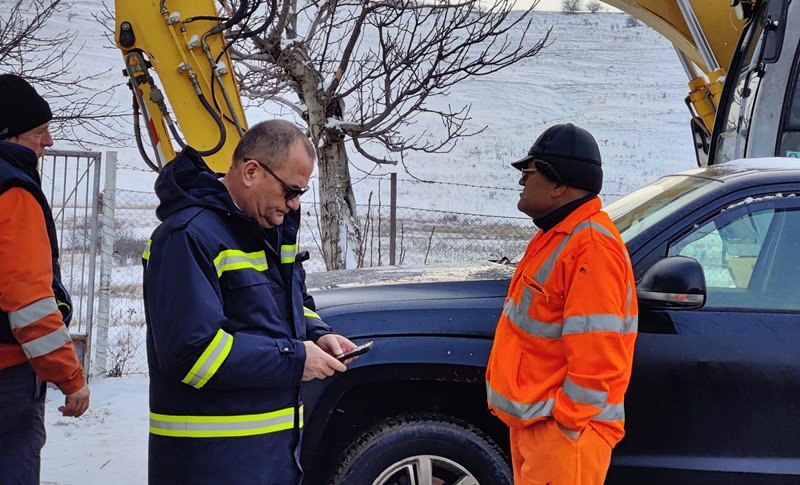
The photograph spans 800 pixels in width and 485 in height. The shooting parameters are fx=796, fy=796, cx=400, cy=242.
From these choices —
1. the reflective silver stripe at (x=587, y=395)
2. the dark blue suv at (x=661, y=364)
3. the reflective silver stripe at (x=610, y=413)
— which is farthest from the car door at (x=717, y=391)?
the reflective silver stripe at (x=587, y=395)

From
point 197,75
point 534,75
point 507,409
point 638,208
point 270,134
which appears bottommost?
point 507,409

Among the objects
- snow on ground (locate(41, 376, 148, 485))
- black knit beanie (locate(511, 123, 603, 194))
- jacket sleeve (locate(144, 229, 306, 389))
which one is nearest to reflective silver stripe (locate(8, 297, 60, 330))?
jacket sleeve (locate(144, 229, 306, 389))

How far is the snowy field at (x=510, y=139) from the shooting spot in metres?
5.40

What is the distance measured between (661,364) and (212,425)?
1.79 metres

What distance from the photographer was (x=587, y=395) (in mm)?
2422

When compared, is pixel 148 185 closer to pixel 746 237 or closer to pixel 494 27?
pixel 494 27

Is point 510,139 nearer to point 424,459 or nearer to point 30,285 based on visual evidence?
point 424,459

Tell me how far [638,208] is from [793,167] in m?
0.68

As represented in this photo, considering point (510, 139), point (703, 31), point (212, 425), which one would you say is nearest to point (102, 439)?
point (212, 425)

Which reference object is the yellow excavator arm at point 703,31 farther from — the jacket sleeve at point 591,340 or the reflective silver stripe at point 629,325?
the jacket sleeve at point 591,340

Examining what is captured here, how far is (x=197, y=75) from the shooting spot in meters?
4.31

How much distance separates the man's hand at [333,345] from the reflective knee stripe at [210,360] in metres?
0.49

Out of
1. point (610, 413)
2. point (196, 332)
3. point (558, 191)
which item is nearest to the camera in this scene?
point (196, 332)

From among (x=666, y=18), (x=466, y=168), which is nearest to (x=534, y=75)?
(x=466, y=168)
